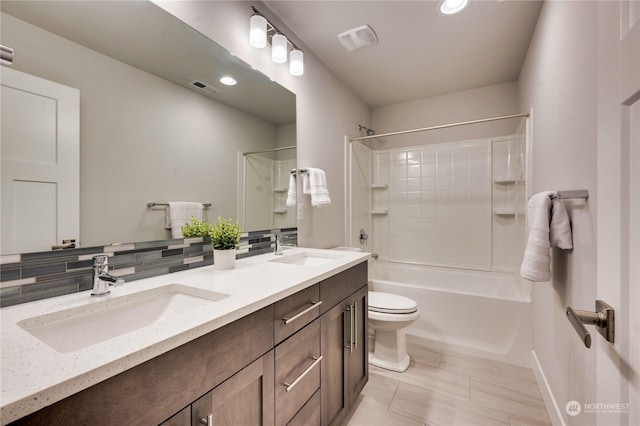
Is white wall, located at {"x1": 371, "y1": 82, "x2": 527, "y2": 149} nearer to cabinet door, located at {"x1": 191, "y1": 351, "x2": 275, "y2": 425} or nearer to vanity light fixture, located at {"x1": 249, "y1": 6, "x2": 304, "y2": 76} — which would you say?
vanity light fixture, located at {"x1": 249, "y1": 6, "x2": 304, "y2": 76}

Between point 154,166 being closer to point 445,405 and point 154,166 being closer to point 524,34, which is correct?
point 445,405

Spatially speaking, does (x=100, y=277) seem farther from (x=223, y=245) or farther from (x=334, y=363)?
(x=334, y=363)

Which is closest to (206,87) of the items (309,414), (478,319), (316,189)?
(316,189)

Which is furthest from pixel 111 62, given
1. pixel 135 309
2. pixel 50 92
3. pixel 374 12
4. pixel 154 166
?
pixel 374 12

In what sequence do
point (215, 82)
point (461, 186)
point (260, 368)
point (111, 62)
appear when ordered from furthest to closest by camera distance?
point (461, 186), point (215, 82), point (111, 62), point (260, 368)

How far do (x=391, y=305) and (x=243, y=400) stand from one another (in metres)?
1.40

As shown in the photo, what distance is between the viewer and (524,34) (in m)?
2.04

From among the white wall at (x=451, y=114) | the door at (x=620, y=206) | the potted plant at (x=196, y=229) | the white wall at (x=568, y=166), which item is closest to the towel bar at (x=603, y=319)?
the door at (x=620, y=206)

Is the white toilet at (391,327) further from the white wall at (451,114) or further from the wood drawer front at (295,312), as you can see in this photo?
the white wall at (451,114)

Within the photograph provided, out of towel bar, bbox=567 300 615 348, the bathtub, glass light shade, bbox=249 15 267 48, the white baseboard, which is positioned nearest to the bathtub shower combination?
the bathtub

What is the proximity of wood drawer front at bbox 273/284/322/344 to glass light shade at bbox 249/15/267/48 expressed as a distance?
1.42 m

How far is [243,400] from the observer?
82cm

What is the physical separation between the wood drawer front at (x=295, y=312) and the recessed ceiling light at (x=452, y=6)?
190 centimetres

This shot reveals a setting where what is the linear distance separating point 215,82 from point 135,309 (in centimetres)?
115
